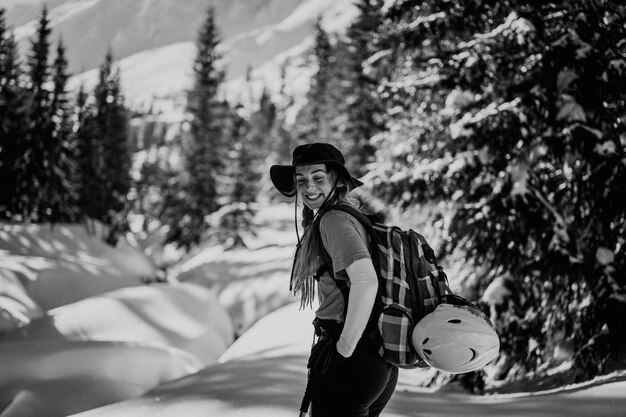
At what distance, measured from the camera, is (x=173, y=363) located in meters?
7.40

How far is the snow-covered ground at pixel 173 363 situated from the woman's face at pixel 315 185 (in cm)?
266

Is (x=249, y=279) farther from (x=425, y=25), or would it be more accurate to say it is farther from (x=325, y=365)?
(x=325, y=365)

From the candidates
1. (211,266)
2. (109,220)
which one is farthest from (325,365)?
(109,220)

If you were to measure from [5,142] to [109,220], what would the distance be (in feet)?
34.4

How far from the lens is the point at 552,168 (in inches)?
236

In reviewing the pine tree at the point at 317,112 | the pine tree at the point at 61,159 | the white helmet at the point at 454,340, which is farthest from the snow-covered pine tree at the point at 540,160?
the pine tree at the point at 61,159

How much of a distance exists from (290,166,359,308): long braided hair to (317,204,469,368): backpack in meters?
0.07

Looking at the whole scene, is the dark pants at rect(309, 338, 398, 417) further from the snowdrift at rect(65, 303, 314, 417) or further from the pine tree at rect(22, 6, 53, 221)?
the pine tree at rect(22, 6, 53, 221)

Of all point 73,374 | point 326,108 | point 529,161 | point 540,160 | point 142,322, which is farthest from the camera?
point 326,108

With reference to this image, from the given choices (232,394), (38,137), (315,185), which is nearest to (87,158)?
(38,137)

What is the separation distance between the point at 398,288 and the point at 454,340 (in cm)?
33

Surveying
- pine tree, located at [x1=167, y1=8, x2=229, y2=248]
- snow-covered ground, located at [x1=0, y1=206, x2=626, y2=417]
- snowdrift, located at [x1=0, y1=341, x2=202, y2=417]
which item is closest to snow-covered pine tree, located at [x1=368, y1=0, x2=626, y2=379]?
snow-covered ground, located at [x1=0, y1=206, x2=626, y2=417]

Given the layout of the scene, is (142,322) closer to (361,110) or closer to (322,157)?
(322,157)

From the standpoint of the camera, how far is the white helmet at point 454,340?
192cm
